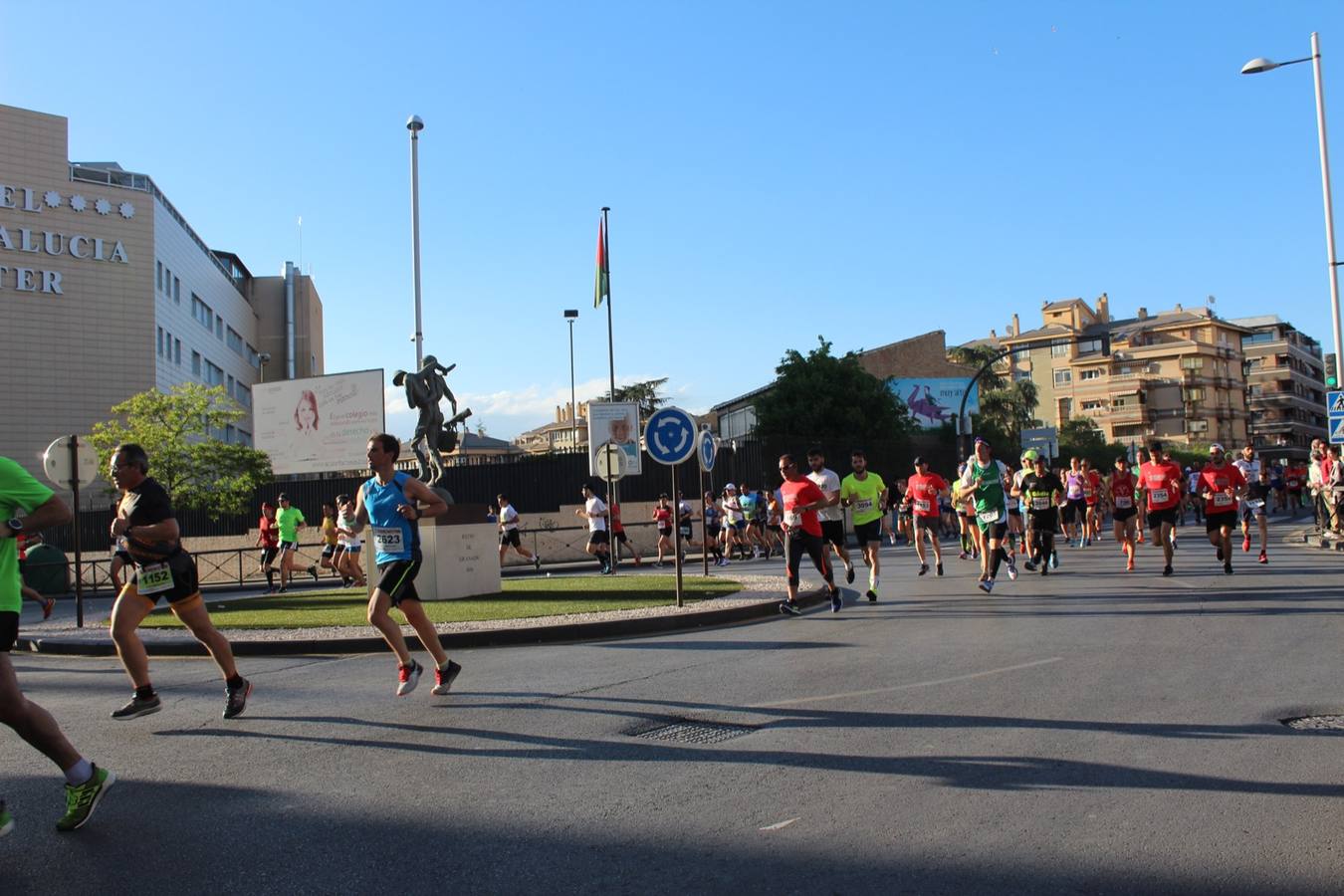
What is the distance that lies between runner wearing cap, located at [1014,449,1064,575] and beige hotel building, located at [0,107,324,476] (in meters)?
41.4

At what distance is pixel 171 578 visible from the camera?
670 centimetres

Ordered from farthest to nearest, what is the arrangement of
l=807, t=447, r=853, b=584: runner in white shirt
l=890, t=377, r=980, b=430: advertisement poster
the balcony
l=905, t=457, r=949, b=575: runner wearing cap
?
the balcony → l=890, t=377, r=980, b=430: advertisement poster → l=905, t=457, r=949, b=575: runner wearing cap → l=807, t=447, r=853, b=584: runner in white shirt

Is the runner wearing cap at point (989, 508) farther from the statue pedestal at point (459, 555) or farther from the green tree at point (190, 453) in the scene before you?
the green tree at point (190, 453)

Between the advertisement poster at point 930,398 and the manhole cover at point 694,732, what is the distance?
2526 inches

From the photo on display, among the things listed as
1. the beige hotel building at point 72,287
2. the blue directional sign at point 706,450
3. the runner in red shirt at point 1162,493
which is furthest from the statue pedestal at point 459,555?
the beige hotel building at point 72,287

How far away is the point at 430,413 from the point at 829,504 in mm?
7768

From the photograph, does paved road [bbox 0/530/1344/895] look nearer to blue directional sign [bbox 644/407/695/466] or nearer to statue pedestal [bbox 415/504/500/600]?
blue directional sign [bbox 644/407/695/466]

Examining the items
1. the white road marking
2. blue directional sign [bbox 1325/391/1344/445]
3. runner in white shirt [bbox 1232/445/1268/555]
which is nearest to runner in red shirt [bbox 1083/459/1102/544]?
runner in white shirt [bbox 1232/445/1268/555]

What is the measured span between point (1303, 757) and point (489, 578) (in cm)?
1237

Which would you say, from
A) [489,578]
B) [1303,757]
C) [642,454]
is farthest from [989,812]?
[642,454]

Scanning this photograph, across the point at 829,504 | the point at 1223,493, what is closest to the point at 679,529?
the point at 829,504

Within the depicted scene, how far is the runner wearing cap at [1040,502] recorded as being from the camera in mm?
15761

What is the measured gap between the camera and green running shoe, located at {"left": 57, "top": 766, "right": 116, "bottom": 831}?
460 centimetres

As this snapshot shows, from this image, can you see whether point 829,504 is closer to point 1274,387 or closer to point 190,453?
point 190,453
